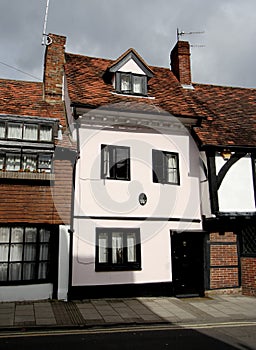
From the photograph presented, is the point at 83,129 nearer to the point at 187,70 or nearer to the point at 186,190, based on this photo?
the point at 186,190

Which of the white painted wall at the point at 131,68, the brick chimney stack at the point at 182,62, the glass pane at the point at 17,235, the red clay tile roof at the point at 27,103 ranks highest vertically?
the brick chimney stack at the point at 182,62

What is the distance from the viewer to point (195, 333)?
284 inches

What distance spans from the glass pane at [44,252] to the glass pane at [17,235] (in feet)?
2.19

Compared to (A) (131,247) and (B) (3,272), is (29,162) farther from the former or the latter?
(A) (131,247)

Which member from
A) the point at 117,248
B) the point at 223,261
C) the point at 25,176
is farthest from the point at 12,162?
the point at 223,261

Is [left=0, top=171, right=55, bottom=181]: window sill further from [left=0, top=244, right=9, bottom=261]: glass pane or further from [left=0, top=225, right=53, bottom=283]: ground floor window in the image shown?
[left=0, top=244, right=9, bottom=261]: glass pane

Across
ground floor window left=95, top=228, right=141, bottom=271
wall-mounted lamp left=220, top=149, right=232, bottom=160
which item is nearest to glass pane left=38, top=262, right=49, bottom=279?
ground floor window left=95, top=228, right=141, bottom=271

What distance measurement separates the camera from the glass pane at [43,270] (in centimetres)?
1012

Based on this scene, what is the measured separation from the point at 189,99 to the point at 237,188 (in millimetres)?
4903

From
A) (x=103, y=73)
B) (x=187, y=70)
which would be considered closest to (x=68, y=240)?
(x=103, y=73)

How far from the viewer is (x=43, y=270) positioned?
10.2 metres

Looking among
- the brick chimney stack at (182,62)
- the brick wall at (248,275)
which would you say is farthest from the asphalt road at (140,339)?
the brick chimney stack at (182,62)

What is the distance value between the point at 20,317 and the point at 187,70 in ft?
41.5

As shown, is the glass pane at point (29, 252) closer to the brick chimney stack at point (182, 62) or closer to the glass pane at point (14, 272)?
the glass pane at point (14, 272)
